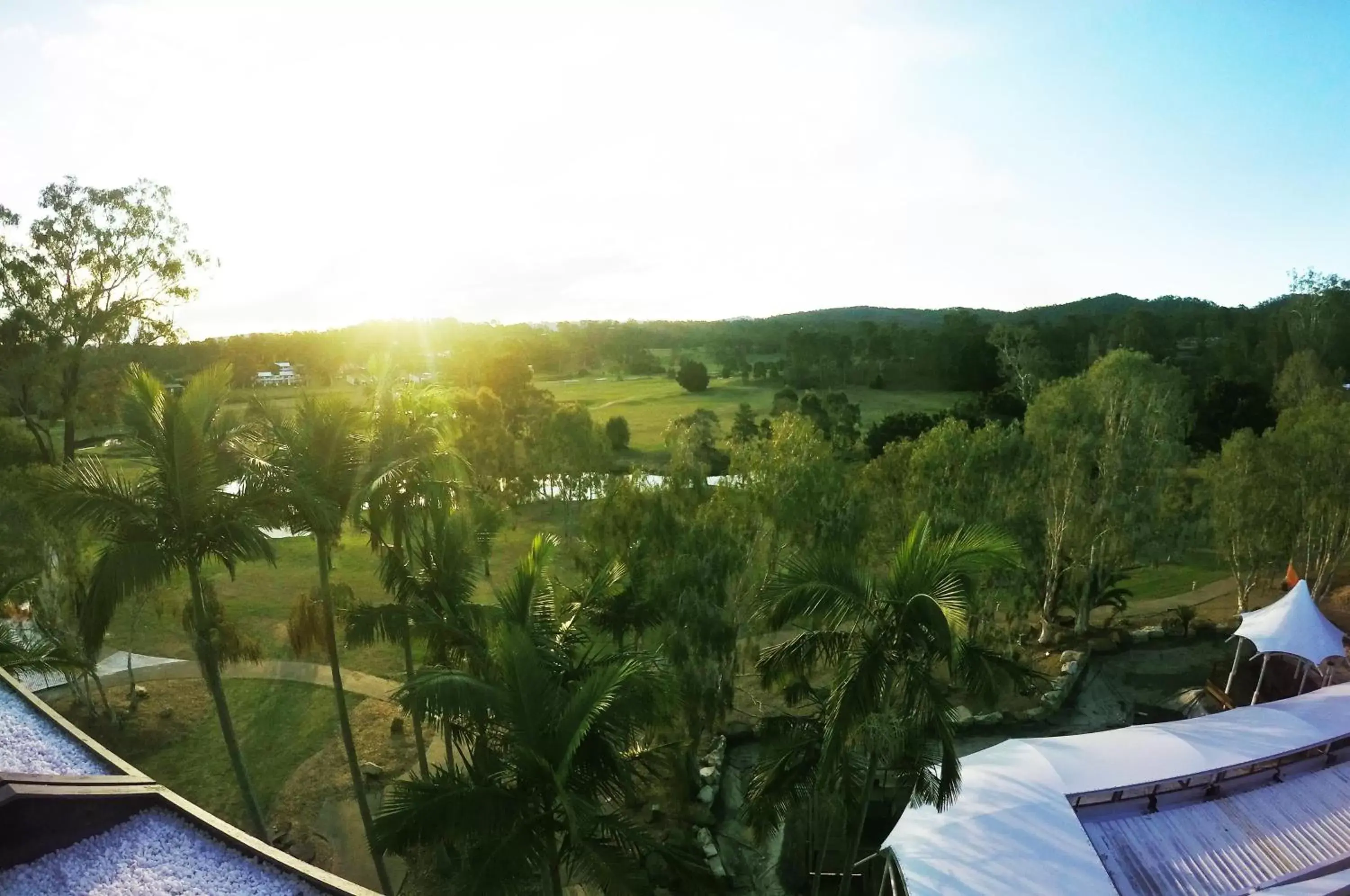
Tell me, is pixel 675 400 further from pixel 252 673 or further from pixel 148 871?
pixel 148 871

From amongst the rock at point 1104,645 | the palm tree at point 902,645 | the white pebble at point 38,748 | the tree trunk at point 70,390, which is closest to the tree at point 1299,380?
the rock at point 1104,645

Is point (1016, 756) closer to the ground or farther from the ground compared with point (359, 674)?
farther from the ground

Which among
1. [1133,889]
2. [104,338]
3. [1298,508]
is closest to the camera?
[1133,889]

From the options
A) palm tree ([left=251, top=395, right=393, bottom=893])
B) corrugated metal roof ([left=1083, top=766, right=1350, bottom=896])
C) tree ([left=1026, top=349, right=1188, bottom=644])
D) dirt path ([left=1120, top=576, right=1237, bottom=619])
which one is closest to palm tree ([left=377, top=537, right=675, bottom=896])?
palm tree ([left=251, top=395, right=393, bottom=893])

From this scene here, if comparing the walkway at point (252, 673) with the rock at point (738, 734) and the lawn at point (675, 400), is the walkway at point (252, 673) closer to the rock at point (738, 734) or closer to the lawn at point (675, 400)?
the rock at point (738, 734)

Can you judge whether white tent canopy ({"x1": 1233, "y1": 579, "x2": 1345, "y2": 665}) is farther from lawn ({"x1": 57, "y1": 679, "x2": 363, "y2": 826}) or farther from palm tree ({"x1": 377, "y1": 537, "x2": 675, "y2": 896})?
lawn ({"x1": 57, "y1": 679, "x2": 363, "y2": 826})

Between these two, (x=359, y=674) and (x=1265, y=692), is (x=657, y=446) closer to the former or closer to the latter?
(x=359, y=674)

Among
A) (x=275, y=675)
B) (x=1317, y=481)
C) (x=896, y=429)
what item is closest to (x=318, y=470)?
(x=275, y=675)

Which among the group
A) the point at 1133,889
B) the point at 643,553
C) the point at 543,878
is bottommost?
the point at 1133,889

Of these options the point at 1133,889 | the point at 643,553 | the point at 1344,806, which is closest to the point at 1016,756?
the point at 1133,889
